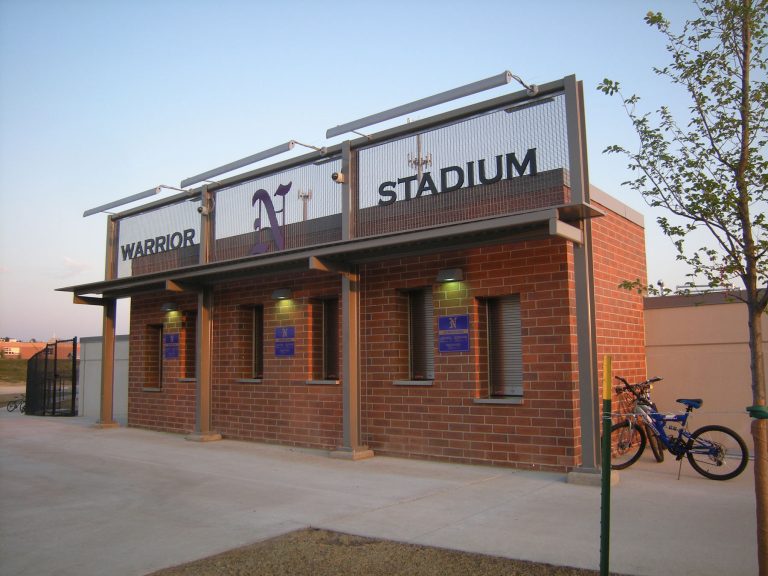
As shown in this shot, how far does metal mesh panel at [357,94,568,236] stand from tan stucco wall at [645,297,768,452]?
367cm

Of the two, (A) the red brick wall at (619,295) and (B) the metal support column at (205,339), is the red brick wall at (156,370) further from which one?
(A) the red brick wall at (619,295)

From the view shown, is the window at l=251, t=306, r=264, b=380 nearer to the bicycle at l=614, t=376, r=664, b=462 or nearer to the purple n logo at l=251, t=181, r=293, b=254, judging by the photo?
the purple n logo at l=251, t=181, r=293, b=254

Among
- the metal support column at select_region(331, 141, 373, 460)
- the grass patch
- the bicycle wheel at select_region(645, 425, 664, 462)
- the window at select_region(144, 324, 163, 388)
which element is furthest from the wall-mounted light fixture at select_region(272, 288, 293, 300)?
the grass patch

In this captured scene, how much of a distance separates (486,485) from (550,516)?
1665mm

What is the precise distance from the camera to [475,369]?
33.5ft

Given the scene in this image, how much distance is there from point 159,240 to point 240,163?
417 cm

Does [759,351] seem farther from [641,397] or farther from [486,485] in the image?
[641,397]

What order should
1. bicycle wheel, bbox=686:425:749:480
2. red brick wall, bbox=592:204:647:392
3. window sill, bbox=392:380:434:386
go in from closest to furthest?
bicycle wheel, bbox=686:425:749:480 → red brick wall, bbox=592:204:647:392 → window sill, bbox=392:380:434:386

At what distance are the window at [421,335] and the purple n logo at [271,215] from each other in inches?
109

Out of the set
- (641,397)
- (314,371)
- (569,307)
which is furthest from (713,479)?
(314,371)

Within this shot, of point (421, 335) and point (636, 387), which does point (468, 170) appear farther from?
point (636, 387)

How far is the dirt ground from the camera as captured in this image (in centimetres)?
529

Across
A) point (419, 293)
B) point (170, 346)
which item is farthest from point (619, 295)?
point (170, 346)

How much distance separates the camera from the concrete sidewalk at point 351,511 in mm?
5770
